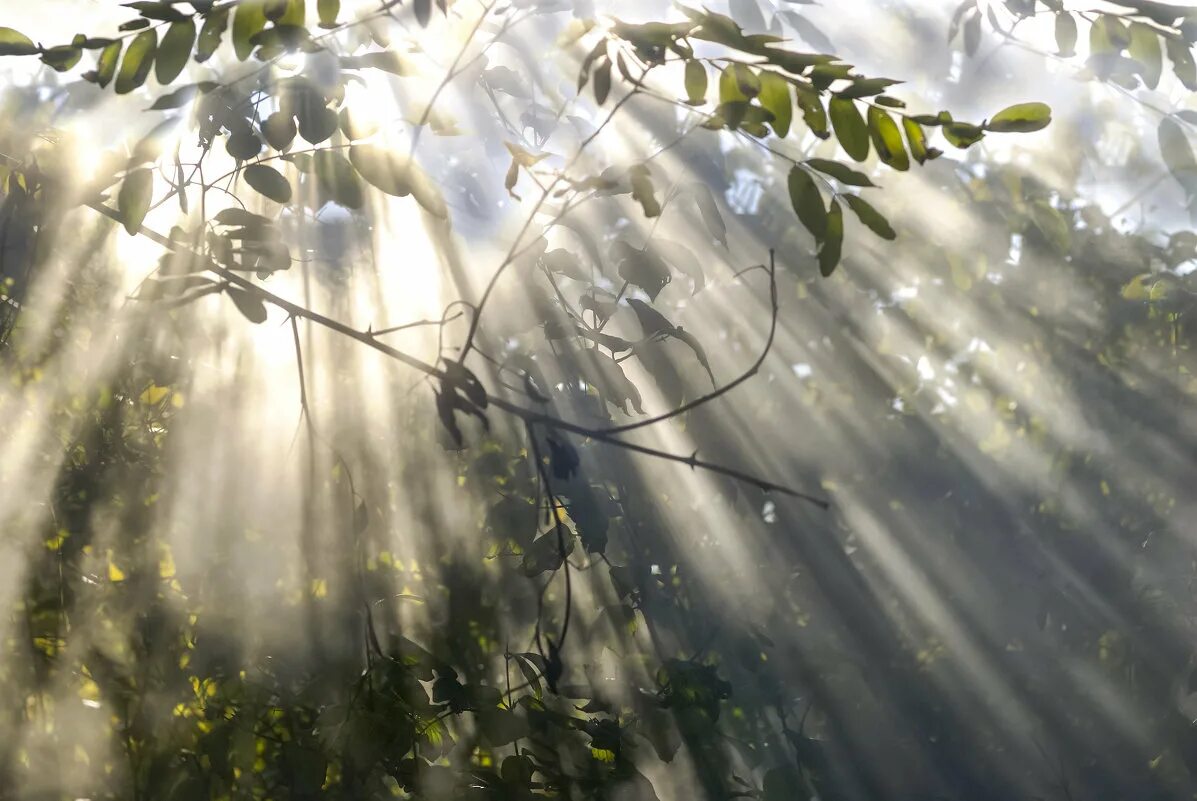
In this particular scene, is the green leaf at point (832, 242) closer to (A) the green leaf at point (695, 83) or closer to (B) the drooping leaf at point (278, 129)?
(A) the green leaf at point (695, 83)

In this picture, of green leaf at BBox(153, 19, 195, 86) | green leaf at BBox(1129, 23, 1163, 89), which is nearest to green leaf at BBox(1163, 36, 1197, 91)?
green leaf at BBox(1129, 23, 1163, 89)

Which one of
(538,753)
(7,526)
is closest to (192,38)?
(538,753)

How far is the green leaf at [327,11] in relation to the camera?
966mm

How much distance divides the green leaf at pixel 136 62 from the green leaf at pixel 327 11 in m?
0.16

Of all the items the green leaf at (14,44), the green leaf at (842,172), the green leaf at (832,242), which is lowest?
the green leaf at (832,242)

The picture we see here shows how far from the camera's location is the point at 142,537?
219 centimetres

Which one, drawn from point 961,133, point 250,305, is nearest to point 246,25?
point 250,305

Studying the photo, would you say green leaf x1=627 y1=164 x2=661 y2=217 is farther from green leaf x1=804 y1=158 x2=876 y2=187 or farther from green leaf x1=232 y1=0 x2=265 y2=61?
green leaf x1=232 y1=0 x2=265 y2=61

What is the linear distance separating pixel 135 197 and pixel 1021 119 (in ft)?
2.80

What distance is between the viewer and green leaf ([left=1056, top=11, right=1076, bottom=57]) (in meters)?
1.15

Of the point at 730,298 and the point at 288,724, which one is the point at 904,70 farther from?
the point at 288,724

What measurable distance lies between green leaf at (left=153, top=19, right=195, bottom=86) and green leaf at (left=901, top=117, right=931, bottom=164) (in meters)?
0.64

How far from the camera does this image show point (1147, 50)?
105 centimetres

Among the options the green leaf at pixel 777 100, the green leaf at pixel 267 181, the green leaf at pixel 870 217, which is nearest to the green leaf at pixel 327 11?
the green leaf at pixel 267 181
